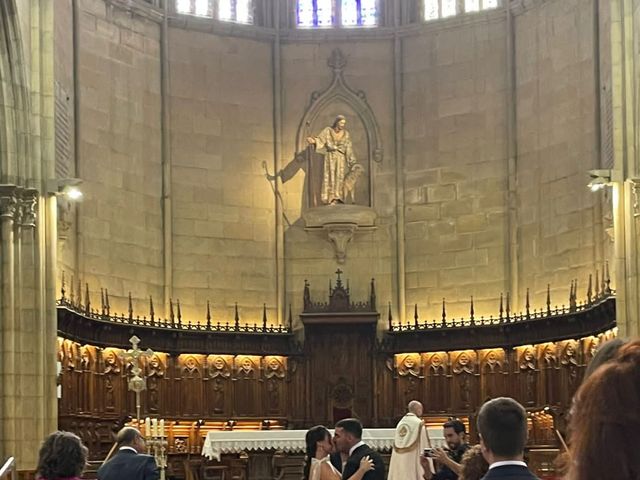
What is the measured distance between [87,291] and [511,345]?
7849 millimetres

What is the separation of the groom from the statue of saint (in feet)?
57.5

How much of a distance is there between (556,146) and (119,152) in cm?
823

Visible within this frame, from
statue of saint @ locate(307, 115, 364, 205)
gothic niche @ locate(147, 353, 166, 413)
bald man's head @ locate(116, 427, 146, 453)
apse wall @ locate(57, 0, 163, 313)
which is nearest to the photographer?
bald man's head @ locate(116, 427, 146, 453)

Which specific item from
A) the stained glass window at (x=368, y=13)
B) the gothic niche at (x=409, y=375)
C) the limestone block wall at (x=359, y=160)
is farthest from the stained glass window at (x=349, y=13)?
the gothic niche at (x=409, y=375)

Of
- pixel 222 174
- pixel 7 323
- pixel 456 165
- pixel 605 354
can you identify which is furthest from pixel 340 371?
pixel 605 354

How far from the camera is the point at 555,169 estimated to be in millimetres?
24484

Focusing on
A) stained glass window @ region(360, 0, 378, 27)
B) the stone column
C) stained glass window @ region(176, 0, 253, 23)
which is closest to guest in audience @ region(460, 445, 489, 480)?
the stone column

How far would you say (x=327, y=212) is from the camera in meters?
26.0

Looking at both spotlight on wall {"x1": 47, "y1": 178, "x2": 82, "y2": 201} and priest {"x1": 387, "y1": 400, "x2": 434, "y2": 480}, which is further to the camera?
spotlight on wall {"x1": 47, "y1": 178, "x2": 82, "y2": 201}

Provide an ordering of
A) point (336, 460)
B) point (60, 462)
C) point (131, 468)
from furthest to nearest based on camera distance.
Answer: point (336, 460), point (131, 468), point (60, 462)

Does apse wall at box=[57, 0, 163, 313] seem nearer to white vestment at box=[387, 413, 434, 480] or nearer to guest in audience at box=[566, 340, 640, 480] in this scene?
white vestment at box=[387, 413, 434, 480]

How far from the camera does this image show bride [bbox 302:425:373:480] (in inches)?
324

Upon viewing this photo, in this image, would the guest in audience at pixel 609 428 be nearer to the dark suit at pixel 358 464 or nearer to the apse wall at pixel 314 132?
the dark suit at pixel 358 464

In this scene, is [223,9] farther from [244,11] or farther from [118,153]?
[118,153]
